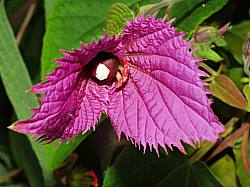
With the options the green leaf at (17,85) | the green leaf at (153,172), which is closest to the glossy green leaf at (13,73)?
the green leaf at (17,85)

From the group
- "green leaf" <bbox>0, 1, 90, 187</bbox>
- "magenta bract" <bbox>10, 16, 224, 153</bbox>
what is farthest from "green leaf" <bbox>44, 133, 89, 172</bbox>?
"magenta bract" <bbox>10, 16, 224, 153</bbox>

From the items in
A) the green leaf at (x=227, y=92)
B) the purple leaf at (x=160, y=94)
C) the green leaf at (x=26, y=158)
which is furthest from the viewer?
the green leaf at (x=26, y=158)

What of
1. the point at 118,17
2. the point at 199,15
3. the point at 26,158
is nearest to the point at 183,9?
the point at 199,15

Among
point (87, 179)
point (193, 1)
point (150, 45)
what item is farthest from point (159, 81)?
point (87, 179)

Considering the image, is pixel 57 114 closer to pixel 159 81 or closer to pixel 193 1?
pixel 159 81

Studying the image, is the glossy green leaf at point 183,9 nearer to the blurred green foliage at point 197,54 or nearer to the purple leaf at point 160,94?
the blurred green foliage at point 197,54
